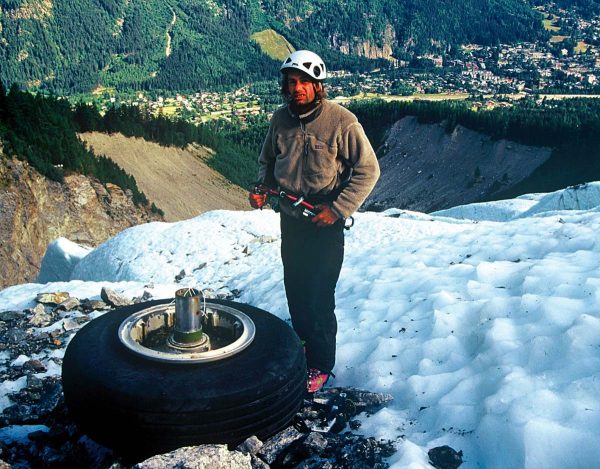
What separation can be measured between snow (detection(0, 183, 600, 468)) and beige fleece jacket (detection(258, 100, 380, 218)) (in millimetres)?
1964

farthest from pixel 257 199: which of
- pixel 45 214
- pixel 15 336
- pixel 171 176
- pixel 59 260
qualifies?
pixel 171 176

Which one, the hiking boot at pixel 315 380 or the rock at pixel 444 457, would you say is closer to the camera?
the rock at pixel 444 457

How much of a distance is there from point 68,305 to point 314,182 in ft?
17.8

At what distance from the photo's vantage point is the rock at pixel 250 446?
428 centimetres

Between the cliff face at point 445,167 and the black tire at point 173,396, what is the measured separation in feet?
288

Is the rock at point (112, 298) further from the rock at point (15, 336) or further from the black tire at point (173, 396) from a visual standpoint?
the black tire at point (173, 396)

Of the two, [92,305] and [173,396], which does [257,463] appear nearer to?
[173,396]

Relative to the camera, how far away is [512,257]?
843 cm

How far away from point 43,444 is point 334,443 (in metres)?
2.63

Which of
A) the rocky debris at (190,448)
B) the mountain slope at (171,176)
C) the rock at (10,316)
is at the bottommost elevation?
the mountain slope at (171,176)

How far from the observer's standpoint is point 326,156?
5.55m

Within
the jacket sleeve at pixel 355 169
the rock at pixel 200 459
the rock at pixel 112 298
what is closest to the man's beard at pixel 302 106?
the jacket sleeve at pixel 355 169

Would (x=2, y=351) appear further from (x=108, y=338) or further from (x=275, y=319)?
(x=275, y=319)

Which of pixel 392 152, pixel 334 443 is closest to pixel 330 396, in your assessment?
pixel 334 443
